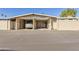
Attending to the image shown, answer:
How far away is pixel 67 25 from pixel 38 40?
463 millimetres

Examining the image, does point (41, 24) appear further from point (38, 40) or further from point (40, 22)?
point (38, 40)

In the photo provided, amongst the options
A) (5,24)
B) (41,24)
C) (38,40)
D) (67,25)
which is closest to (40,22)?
(41,24)

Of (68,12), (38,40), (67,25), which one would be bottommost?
(38,40)

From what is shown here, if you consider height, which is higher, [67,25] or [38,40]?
[67,25]

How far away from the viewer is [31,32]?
3.88m

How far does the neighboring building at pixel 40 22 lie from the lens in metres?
3.85

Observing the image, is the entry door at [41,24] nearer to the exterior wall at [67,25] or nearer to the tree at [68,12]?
the exterior wall at [67,25]

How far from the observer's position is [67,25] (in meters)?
3.88

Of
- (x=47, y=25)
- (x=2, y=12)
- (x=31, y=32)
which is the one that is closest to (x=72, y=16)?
(x=47, y=25)

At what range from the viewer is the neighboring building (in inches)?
151

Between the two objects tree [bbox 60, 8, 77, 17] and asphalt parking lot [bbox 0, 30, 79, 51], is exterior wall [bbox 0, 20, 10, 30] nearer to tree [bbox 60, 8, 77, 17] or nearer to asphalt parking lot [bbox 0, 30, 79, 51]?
asphalt parking lot [bbox 0, 30, 79, 51]
